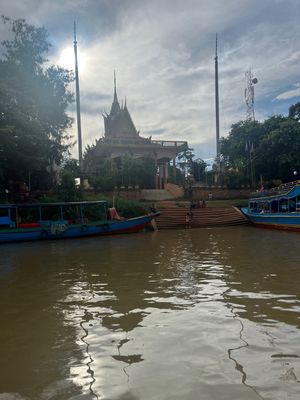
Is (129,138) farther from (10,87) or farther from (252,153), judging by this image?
(10,87)

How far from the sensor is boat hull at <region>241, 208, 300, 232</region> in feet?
58.5

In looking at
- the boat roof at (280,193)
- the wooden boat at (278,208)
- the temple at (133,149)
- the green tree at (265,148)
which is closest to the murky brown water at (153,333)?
the wooden boat at (278,208)

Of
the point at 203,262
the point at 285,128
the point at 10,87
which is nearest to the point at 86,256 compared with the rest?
the point at 203,262

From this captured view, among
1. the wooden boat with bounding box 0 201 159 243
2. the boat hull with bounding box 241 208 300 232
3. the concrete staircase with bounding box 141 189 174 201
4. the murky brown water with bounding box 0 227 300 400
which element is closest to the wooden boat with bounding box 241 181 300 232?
the boat hull with bounding box 241 208 300 232

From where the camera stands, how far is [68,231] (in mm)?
18172

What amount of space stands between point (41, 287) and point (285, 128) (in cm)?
2809

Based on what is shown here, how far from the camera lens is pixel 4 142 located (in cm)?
1838

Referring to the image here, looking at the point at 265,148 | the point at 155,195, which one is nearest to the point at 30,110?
the point at 155,195

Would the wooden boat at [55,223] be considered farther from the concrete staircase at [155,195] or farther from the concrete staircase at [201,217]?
the concrete staircase at [155,195]

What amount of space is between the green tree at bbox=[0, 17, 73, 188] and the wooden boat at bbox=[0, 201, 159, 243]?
2.85m

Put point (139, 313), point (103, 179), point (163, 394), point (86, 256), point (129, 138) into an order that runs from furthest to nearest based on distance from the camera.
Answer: point (129, 138) → point (103, 179) → point (86, 256) → point (139, 313) → point (163, 394)

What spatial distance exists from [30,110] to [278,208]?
15.3 metres

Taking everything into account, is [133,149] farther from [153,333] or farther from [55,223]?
[153,333]

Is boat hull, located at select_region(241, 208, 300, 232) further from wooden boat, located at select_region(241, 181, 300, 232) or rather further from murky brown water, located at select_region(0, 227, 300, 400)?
murky brown water, located at select_region(0, 227, 300, 400)
